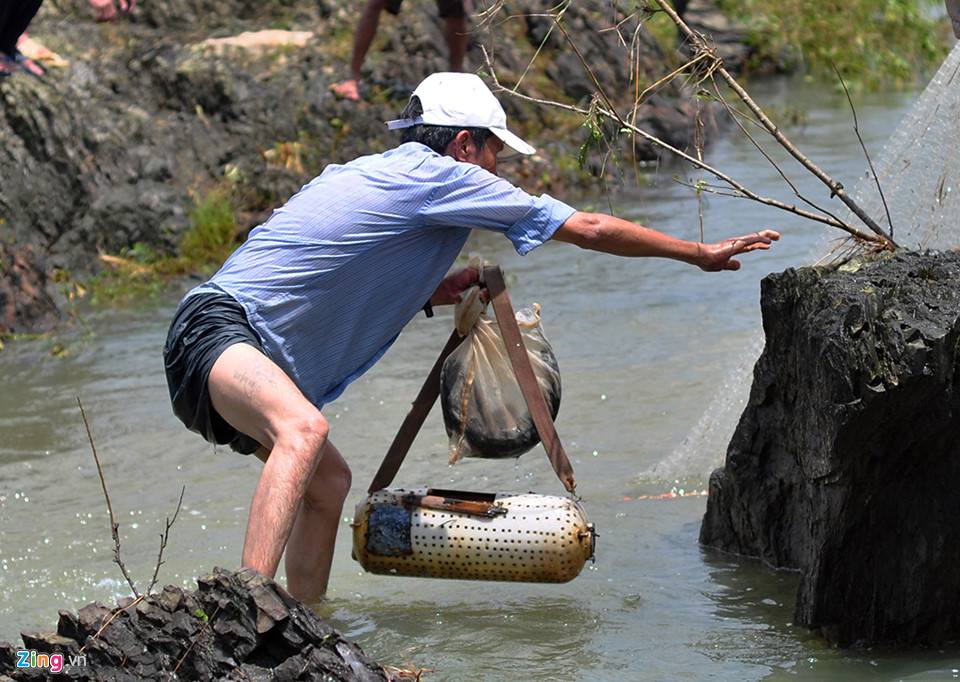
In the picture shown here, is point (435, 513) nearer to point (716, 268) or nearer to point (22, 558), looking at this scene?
point (716, 268)

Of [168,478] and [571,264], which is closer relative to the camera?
[168,478]

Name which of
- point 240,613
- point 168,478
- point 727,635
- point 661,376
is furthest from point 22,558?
point 661,376

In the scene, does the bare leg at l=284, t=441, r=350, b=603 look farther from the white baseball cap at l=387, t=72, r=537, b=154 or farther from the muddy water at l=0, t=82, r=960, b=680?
the white baseball cap at l=387, t=72, r=537, b=154

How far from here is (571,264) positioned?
8812 millimetres

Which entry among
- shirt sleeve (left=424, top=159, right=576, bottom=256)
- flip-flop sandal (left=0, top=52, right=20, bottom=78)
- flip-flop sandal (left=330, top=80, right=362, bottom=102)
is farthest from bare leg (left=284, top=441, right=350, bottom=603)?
flip-flop sandal (left=330, top=80, right=362, bottom=102)

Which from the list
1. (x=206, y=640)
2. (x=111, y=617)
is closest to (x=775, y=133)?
(x=206, y=640)

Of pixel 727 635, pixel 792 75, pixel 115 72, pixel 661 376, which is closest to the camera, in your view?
pixel 727 635

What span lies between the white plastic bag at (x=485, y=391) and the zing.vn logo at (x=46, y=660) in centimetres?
134

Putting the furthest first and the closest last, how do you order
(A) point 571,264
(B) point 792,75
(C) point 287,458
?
(B) point 792,75 → (A) point 571,264 → (C) point 287,458

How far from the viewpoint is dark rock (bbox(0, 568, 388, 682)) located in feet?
8.98

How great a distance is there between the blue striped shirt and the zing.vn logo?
105 cm

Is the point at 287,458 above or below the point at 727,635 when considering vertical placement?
above

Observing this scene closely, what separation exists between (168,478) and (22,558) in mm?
931

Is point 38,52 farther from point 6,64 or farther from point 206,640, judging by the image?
point 206,640
